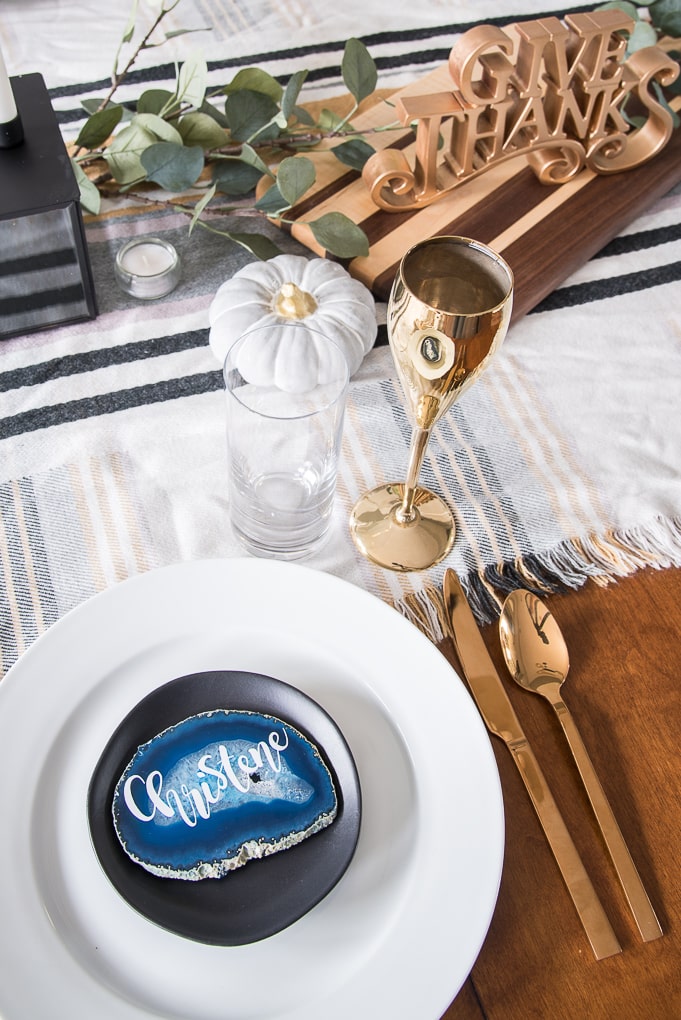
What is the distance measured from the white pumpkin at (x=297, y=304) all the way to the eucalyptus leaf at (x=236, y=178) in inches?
5.0

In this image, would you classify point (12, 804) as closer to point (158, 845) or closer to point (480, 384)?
point (158, 845)

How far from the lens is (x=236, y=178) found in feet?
2.51

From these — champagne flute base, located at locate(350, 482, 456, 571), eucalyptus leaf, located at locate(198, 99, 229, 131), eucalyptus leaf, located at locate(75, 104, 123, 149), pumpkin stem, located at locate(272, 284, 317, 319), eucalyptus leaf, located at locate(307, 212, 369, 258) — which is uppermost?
eucalyptus leaf, located at locate(75, 104, 123, 149)

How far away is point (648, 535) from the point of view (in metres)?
0.61

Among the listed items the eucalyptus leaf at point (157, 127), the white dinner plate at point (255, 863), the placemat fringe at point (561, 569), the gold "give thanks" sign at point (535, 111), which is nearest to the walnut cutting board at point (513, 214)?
the gold "give thanks" sign at point (535, 111)

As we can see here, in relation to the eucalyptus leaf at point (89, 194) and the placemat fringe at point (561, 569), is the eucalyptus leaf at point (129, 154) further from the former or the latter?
the placemat fringe at point (561, 569)

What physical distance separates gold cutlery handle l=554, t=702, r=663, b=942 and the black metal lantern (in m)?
0.46

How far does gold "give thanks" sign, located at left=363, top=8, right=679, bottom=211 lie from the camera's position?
726 mm

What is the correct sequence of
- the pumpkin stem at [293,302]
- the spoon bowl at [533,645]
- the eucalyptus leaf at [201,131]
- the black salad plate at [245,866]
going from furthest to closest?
the eucalyptus leaf at [201,131]
the pumpkin stem at [293,302]
the spoon bowl at [533,645]
the black salad plate at [245,866]

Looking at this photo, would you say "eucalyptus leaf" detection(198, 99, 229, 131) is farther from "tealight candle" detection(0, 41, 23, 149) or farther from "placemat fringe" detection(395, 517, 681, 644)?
"placemat fringe" detection(395, 517, 681, 644)

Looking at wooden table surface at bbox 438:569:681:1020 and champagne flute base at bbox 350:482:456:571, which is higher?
champagne flute base at bbox 350:482:456:571

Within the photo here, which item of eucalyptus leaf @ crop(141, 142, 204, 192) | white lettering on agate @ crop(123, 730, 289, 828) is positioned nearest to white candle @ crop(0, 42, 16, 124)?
eucalyptus leaf @ crop(141, 142, 204, 192)

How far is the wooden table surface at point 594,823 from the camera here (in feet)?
1.41

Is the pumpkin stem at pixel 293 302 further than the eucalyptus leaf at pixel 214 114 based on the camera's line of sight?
No
